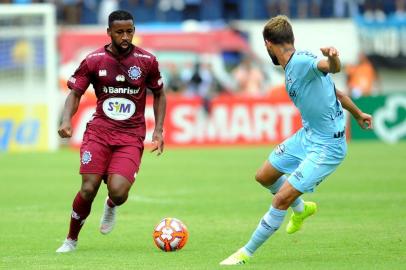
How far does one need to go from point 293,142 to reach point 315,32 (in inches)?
1114

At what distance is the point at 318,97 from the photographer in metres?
9.98

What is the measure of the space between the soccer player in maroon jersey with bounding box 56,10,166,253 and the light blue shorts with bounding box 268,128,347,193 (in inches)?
54.4

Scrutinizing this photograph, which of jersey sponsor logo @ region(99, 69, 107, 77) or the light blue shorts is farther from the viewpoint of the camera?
jersey sponsor logo @ region(99, 69, 107, 77)

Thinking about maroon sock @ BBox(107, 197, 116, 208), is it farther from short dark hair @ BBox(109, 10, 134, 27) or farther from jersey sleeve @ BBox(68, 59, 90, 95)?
short dark hair @ BBox(109, 10, 134, 27)

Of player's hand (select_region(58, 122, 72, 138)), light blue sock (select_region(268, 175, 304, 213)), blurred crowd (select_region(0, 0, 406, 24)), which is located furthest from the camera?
blurred crowd (select_region(0, 0, 406, 24))

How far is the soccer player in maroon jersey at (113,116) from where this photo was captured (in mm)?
10906

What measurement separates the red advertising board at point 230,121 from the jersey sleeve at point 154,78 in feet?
55.7

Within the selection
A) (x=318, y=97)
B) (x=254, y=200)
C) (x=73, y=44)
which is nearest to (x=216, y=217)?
(x=254, y=200)

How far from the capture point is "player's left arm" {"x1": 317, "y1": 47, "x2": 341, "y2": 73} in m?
9.06

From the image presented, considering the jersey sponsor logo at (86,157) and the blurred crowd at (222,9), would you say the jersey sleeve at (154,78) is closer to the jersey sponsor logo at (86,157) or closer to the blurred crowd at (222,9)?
→ the jersey sponsor logo at (86,157)

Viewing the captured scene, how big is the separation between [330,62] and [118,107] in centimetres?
284

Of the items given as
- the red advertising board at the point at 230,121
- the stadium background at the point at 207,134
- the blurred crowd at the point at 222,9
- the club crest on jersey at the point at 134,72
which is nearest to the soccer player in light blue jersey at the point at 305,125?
the stadium background at the point at 207,134

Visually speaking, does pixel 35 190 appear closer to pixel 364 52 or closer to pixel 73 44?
pixel 73 44

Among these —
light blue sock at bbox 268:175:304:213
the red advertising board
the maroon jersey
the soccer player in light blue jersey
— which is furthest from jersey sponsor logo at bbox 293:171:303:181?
the red advertising board
